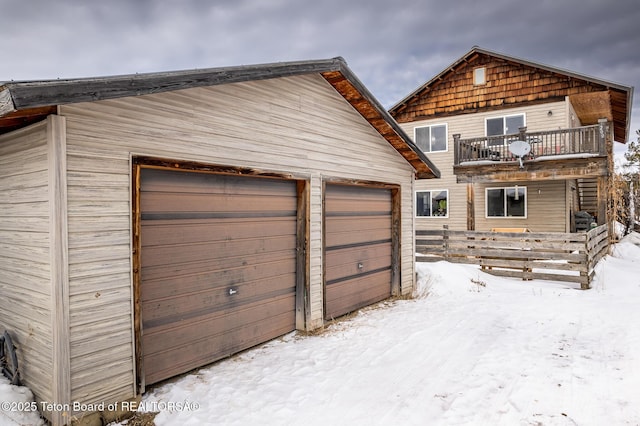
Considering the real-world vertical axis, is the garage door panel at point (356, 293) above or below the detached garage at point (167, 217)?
below

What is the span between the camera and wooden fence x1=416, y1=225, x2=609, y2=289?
30.6 ft

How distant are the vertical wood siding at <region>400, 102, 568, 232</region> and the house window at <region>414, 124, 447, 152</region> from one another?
0.19 metres

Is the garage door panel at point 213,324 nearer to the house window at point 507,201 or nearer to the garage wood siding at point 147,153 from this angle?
the garage wood siding at point 147,153

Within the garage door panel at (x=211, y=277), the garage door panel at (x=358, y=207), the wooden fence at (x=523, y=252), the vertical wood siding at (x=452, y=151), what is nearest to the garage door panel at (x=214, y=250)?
the garage door panel at (x=211, y=277)

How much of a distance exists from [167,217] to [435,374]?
3.68 metres

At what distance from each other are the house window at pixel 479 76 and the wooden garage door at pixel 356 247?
10869 mm

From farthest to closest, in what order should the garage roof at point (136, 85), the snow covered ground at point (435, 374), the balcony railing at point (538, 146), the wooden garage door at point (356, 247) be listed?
the balcony railing at point (538, 146) → the wooden garage door at point (356, 247) → the snow covered ground at point (435, 374) → the garage roof at point (136, 85)

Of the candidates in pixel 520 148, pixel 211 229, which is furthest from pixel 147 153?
pixel 520 148

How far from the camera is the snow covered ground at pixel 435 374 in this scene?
12.3 feet

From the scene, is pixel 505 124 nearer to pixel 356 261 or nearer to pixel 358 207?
pixel 358 207

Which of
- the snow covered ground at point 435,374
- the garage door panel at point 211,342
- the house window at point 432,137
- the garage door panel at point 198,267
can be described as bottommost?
the snow covered ground at point 435,374

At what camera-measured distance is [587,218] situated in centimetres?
1730

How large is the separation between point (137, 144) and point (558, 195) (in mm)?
15810

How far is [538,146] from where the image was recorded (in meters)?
13.8
